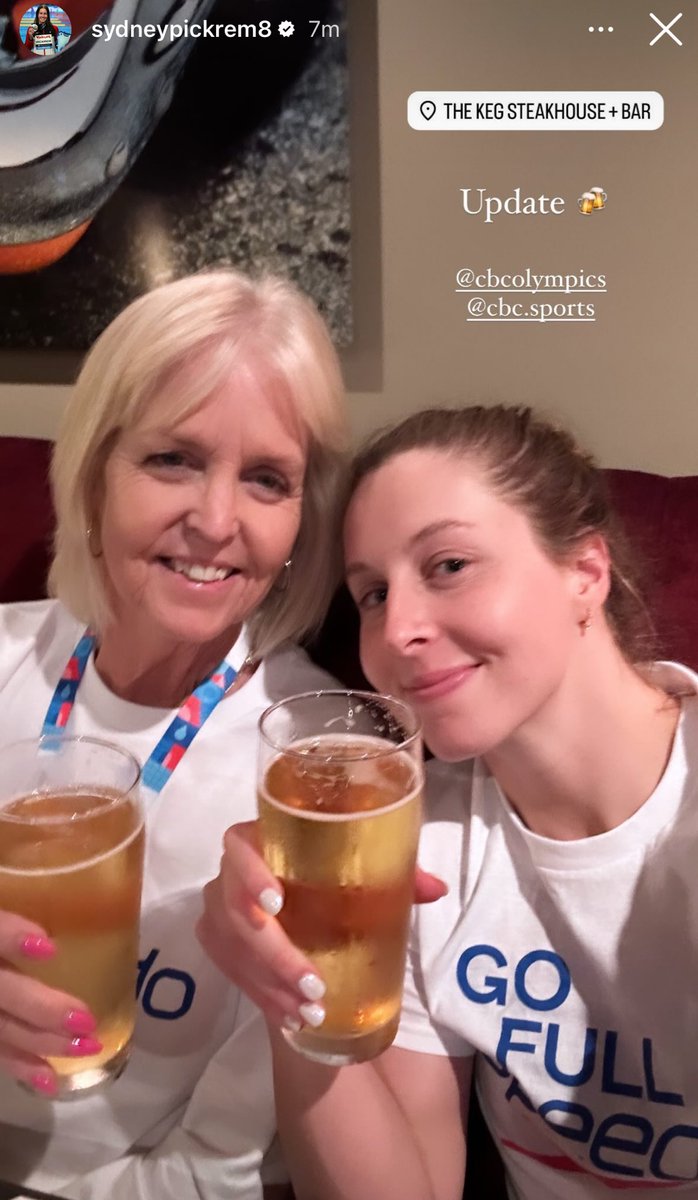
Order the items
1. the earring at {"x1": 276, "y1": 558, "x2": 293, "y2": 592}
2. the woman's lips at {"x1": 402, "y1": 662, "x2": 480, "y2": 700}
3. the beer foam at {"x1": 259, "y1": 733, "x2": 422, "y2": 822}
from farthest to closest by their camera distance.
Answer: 1. the earring at {"x1": 276, "y1": 558, "x2": 293, "y2": 592}
2. the woman's lips at {"x1": 402, "y1": 662, "x2": 480, "y2": 700}
3. the beer foam at {"x1": 259, "y1": 733, "x2": 422, "y2": 822}

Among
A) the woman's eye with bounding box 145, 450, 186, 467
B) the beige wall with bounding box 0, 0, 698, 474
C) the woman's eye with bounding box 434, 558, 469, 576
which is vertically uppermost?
the beige wall with bounding box 0, 0, 698, 474

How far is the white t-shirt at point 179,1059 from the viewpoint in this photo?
0.95 meters

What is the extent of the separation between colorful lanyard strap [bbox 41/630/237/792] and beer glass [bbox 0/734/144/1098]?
349mm

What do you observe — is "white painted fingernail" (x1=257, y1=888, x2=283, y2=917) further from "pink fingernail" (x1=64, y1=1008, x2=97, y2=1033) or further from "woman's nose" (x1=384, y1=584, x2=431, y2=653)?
"woman's nose" (x1=384, y1=584, x2=431, y2=653)

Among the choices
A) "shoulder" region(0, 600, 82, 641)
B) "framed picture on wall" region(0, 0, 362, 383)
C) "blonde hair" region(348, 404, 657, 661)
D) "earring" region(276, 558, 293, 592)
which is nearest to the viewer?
"blonde hair" region(348, 404, 657, 661)

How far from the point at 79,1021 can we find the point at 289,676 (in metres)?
0.57

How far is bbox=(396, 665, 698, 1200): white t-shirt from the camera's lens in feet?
2.99

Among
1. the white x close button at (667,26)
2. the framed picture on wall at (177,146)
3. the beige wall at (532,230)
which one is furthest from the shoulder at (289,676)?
the white x close button at (667,26)

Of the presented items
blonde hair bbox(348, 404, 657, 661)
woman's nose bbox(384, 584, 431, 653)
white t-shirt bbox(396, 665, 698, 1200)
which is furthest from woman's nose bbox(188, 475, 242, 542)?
white t-shirt bbox(396, 665, 698, 1200)

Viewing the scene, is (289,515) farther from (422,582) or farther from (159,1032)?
(159,1032)

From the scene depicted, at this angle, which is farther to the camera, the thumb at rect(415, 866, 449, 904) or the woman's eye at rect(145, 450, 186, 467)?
the woman's eye at rect(145, 450, 186, 467)

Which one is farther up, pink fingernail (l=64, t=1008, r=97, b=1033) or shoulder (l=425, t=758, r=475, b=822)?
pink fingernail (l=64, t=1008, r=97, b=1033)

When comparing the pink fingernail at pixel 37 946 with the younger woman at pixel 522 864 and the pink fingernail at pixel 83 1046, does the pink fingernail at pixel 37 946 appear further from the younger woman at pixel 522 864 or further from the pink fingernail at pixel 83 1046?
the younger woman at pixel 522 864
